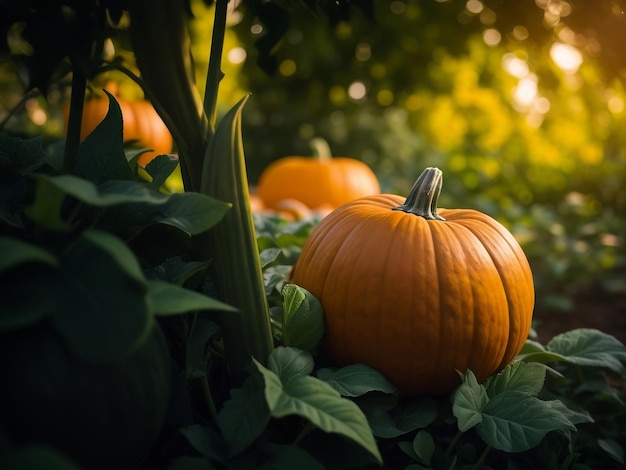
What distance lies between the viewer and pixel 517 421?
3.58 feet

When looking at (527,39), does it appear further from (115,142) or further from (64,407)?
(64,407)

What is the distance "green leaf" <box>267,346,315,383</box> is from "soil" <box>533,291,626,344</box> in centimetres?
136

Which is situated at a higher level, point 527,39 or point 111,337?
point 527,39

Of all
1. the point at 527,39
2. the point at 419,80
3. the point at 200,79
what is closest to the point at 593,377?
the point at 527,39

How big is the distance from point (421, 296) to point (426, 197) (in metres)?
0.26

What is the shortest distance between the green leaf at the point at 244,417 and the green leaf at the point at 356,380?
0.18 meters

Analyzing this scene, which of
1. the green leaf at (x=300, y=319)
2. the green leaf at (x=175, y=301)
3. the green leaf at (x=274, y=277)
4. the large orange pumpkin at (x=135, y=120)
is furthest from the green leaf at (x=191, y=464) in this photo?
the large orange pumpkin at (x=135, y=120)

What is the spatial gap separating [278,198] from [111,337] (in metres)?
2.74

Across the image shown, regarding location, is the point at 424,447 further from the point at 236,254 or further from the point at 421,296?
the point at 236,254

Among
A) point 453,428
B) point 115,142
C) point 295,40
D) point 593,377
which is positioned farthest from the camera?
point 295,40

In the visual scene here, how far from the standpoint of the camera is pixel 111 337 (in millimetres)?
729

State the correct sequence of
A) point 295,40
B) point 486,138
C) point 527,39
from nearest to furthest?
1. point 527,39
2. point 295,40
3. point 486,138

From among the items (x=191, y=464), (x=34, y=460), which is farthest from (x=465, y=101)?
(x=34, y=460)

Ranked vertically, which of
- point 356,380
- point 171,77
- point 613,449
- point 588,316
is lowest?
point 588,316
